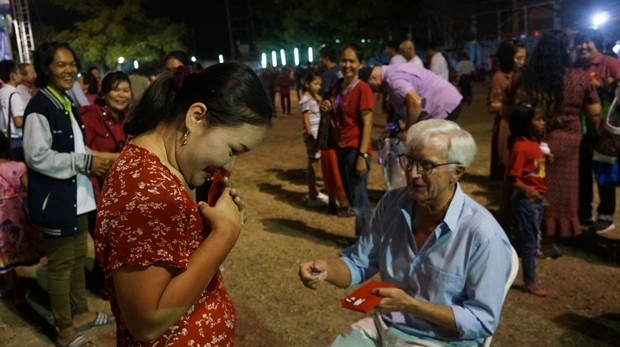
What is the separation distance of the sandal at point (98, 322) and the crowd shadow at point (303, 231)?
2237 mm

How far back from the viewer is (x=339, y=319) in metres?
3.92

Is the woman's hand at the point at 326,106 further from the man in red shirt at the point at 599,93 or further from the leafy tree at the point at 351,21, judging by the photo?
the leafy tree at the point at 351,21

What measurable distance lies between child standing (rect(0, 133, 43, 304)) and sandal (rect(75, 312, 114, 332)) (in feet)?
2.56

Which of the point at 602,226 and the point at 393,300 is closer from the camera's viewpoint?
the point at 393,300

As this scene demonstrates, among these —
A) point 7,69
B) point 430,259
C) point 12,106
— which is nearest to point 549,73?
point 430,259

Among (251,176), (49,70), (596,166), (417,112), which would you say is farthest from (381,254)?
(251,176)

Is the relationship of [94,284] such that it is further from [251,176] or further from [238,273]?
[251,176]

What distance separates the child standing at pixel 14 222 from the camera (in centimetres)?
395

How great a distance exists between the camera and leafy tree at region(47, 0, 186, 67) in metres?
33.8

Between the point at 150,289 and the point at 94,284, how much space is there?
372 centimetres

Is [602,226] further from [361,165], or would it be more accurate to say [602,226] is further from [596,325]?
[361,165]

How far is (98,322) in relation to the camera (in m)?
3.88

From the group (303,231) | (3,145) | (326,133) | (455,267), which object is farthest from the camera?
(303,231)

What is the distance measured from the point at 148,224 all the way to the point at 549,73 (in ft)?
13.2
